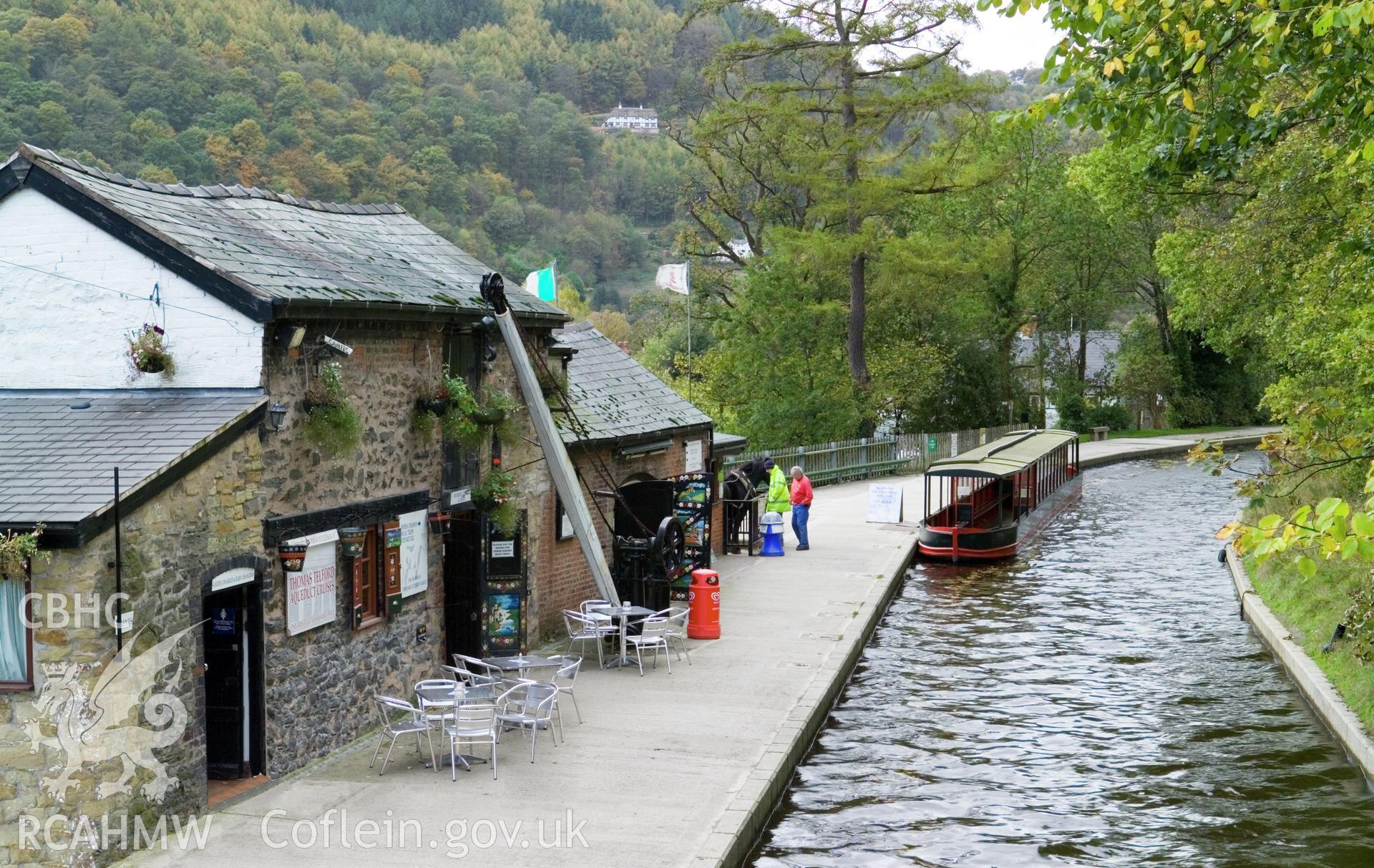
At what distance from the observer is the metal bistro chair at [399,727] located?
1130 cm

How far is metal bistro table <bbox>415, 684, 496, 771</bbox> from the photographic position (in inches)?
459

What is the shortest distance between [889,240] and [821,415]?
5777mm

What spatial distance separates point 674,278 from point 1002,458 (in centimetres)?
1340

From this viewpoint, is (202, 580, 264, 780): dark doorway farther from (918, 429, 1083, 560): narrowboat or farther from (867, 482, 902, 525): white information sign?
(867, 482, 902, 525): white information sign

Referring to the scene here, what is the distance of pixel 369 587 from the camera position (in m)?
12.6

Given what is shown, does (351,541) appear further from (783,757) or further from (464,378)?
(783,757)

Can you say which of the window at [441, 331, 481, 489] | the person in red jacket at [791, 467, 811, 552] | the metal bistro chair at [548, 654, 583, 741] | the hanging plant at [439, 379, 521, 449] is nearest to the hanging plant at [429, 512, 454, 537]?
the window at [441, 331, 481, 489]

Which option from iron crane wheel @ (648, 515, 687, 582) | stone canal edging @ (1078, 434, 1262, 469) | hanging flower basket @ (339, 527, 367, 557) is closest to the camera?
hanging flower basket @ (339, 527, 367, 557)

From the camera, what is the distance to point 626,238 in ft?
378

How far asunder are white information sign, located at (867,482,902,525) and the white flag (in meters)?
12.1

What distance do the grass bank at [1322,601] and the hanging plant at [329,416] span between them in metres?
8.48

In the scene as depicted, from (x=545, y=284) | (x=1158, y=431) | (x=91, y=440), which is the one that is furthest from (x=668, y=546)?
(x=1158, y=431)

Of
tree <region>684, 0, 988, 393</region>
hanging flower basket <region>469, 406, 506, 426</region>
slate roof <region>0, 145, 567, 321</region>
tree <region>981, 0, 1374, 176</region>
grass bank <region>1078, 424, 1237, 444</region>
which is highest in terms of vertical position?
tree <region>684, 0, 988, 393</region>

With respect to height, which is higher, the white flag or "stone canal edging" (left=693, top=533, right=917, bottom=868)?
the white flag
